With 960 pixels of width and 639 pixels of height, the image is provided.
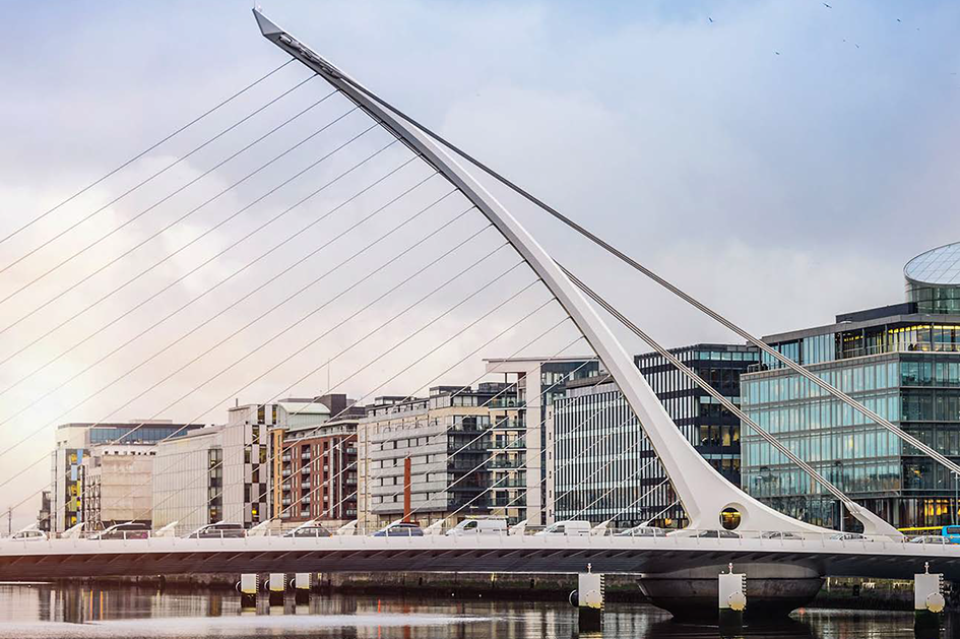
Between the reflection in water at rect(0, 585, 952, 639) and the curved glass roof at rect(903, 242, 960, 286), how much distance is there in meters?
32.9

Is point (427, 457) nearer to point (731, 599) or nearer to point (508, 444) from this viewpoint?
point (508, 444)

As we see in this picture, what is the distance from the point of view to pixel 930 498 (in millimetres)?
99375

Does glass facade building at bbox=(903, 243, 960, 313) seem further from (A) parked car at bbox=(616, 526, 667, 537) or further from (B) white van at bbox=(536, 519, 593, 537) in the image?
(B) white van at bbox=(536, 519, 593, 537)

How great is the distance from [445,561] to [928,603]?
16892 millimetres

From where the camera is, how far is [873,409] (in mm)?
101875

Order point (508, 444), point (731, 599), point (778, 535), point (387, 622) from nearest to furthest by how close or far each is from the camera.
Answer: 1. point (731, 599)
2. point (778, 535)
3. point (387, 622)
4. point (508, 444)

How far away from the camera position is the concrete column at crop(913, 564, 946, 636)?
207 ft

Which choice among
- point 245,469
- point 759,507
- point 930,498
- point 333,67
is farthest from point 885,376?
point 245,469

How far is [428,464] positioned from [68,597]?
4337 centimetres

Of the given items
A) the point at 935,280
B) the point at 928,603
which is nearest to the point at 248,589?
the point at 935,280

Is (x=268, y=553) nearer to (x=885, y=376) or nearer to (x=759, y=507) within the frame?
(x=759, y=507)

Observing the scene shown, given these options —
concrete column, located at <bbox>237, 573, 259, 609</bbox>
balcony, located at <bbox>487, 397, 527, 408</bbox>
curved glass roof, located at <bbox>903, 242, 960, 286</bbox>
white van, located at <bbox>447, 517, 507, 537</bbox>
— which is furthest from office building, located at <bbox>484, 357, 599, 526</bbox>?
white van, located at <bbox>447, 517, 507, 537</bbox>

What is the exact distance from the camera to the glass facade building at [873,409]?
99.6 metres

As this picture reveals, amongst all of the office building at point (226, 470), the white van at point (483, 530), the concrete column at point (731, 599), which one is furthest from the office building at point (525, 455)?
the concrete column at point (731, 599)
